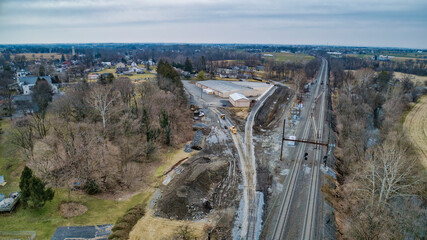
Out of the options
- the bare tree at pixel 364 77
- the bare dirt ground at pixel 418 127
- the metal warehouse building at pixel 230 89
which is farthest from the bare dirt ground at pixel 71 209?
the bare tree at pixel 364 77

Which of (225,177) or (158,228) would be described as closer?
(158,228)

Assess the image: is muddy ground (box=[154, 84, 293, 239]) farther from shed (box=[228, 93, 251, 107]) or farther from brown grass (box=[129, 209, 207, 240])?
shed (box=[228, 93, 251, 107])

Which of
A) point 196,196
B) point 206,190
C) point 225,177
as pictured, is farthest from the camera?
point 225,177

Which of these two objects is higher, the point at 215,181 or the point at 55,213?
the point at 55,213

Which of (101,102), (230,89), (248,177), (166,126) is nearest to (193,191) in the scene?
(248,177)

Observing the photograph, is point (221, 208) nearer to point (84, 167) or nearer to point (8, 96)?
point (84, 167)

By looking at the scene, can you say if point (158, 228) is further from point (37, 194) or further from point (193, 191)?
point (37, 194)

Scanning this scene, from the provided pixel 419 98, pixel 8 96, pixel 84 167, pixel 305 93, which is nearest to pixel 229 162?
pixel 84 167

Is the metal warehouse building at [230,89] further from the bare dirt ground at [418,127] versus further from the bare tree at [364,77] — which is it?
the bare dirt ground at [418,127]
